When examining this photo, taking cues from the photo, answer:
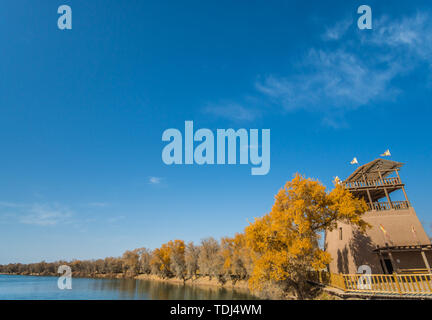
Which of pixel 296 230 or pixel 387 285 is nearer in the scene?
pixel 387 285

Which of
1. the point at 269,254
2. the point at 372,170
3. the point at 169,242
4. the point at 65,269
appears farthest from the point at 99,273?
the point at 372,170

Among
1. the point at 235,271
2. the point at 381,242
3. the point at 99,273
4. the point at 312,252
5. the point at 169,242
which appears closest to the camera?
the point at 312,252

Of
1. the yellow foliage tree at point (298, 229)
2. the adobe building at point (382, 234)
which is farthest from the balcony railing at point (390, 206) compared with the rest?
the yellow foliage tree at point (298, 229)

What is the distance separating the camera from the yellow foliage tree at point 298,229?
17250 mm

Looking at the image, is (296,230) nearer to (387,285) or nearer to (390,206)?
(387,285)

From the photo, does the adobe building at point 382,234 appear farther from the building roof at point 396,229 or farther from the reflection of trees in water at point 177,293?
the reflection of trees in water at point 177,293

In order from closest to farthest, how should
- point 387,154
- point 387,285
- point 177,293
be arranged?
point 387,285
point 387,154
point 177,293

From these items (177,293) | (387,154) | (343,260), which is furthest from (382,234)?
(177,293)

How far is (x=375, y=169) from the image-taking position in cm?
2295

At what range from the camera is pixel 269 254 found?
17.8 m

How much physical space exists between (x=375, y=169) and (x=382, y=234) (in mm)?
6824
